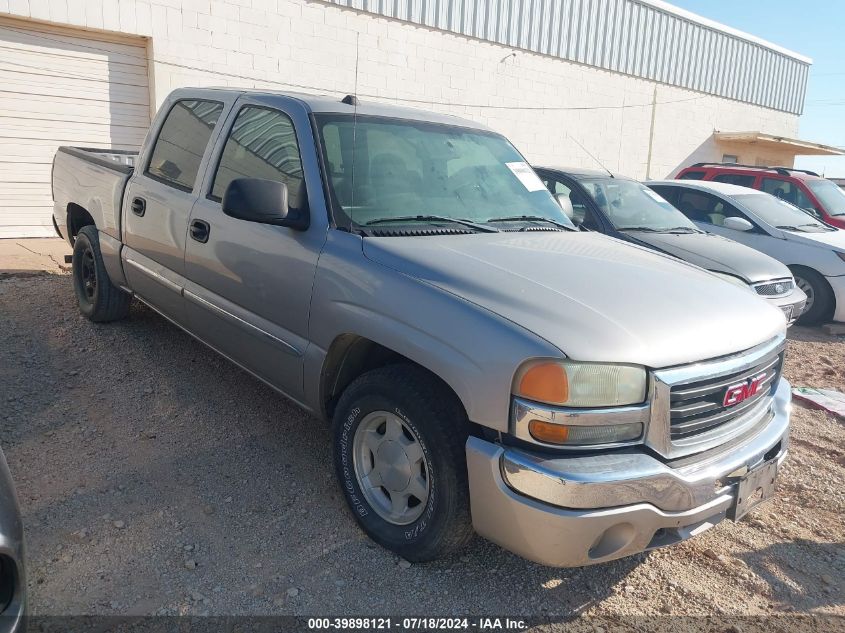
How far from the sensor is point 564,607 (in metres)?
2.77

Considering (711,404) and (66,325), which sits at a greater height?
(711,404)

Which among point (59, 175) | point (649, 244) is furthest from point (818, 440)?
point (59, 175)

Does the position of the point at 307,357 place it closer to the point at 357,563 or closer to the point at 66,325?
Result: the point at 357,563

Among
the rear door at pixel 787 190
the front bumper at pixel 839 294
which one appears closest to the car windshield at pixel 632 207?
the front bumper at pixel 839 294

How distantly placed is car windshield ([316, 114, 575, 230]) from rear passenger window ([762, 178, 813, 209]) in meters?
8.29

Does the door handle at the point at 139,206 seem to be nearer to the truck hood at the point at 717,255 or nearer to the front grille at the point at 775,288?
the truck hood at the point at 717,255

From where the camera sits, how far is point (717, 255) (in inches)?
260

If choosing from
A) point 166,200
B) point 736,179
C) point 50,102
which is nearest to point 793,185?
point 736,179

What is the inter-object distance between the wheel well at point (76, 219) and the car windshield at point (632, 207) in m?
4.74

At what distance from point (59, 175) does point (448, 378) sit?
16.2ft

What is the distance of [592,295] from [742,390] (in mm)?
712

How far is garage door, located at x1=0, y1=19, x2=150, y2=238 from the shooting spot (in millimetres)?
8461

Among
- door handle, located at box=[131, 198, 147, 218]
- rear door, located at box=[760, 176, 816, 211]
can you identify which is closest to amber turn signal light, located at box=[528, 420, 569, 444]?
door handle, located at box=[131, 198, 147, 218]

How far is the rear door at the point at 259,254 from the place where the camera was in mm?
3268
